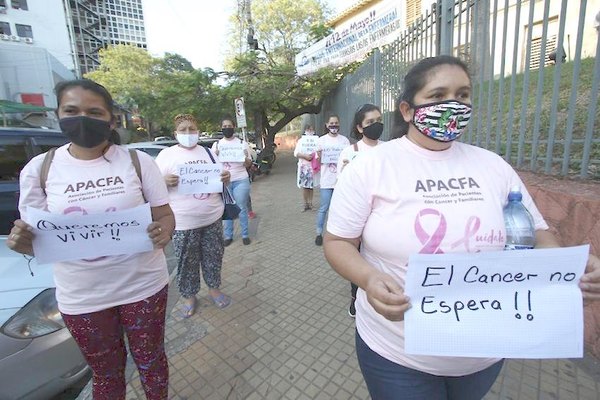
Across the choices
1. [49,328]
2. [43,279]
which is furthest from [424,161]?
[43,279]

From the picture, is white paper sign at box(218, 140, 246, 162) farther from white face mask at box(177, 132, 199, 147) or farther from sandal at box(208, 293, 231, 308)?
sandal at box(208, 293, 231, 308)

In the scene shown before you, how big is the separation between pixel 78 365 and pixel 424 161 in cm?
249

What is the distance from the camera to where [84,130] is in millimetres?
1716

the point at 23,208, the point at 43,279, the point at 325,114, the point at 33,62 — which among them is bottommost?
the point at 43,279

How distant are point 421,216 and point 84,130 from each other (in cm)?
166

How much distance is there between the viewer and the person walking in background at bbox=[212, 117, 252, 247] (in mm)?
5145

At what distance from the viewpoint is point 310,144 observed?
618 cm

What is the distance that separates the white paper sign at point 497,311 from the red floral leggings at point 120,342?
1490 millimetres

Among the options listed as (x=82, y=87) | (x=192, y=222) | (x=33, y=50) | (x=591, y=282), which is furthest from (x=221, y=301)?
(x=33, y=50)

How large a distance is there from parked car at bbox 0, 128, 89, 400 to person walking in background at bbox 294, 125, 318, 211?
14.1 feet

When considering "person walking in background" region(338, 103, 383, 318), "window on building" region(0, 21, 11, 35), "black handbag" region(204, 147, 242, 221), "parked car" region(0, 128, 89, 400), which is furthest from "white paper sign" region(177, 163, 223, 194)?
"window on building" region(0, 21, 11, 35)

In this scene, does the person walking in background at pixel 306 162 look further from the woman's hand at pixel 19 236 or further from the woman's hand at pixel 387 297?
the woman's hand at pixel 387 297

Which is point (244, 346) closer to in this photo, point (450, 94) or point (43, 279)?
point (43, 279)

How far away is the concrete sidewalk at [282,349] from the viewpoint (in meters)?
2.31
